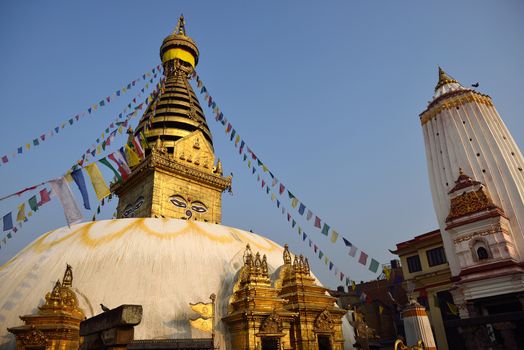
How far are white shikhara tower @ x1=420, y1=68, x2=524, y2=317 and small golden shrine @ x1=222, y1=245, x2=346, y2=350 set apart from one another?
11.5 m

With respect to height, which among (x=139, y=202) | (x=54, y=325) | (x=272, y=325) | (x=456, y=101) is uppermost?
(x=456, y=101)

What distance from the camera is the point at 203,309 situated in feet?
40.1

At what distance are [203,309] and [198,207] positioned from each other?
41.6 ft

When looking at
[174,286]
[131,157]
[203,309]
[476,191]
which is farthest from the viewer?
[131,157]

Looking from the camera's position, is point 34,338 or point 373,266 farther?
point 373,266

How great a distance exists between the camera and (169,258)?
1341cm

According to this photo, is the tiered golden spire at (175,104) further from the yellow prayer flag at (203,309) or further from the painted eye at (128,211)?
the yellow prayer flag at (203,309)

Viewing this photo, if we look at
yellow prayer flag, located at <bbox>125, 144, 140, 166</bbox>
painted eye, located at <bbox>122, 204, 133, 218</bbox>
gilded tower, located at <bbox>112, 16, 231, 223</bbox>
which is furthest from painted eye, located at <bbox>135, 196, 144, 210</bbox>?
yellow prayer flag, located at <bbox>125, 144, 140, 166</bbox>

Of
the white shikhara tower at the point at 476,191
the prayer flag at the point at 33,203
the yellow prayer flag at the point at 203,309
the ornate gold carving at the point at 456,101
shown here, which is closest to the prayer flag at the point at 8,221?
the prayer flag at the point at 33,203

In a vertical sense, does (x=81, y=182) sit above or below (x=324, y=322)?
above

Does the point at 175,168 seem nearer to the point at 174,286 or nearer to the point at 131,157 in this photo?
the point at 131,157

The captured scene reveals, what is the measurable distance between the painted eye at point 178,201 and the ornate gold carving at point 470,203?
56.5 ft

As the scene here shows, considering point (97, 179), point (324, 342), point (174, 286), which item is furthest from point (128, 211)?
point (324, 342)

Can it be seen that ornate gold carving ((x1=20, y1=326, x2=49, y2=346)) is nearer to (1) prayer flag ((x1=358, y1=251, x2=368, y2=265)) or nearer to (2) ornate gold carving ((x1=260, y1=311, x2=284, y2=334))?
(2) ornate gold carving ((x1=260, y1=311, x2=284, y2=334))
